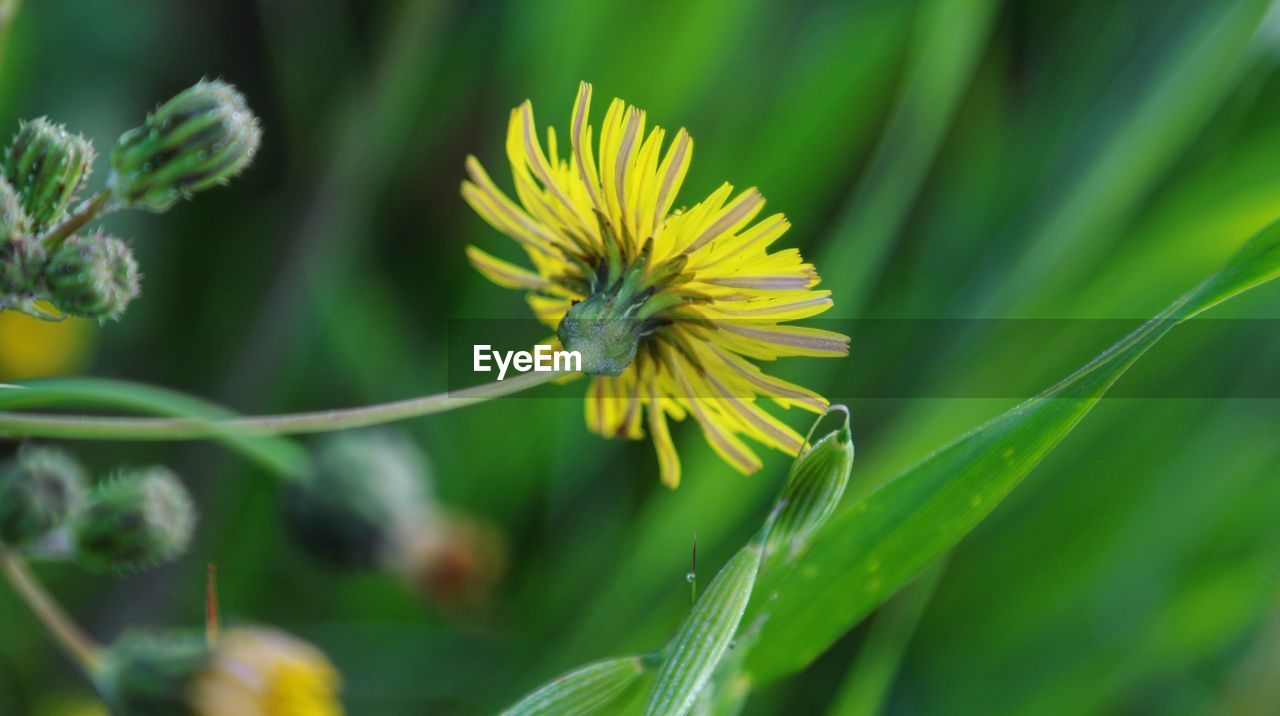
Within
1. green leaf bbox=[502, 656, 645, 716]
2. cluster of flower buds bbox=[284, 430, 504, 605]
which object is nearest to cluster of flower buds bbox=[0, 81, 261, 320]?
green leaf bbox=[502, 656, 645, 716]

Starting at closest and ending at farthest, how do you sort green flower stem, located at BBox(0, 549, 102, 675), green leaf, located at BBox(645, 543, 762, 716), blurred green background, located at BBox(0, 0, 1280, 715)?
green leaf, located at BBox(645, 543, 762, 716)
green flower stem, located at BBox(0, 549, 102, 675)
blurred green background, located at BBox(0, 0, 1280, 715)

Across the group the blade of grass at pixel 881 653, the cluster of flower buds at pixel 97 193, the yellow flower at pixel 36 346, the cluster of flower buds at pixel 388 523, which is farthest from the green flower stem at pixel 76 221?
the yellow flower at pixel 36 346

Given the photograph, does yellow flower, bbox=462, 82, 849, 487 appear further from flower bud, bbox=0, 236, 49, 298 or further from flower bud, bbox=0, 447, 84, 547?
flower bud, bbox=0, 447, 84, 547

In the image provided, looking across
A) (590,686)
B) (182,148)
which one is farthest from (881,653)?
(182,148)

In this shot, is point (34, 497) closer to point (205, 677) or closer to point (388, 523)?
Answer: point (205, 677)

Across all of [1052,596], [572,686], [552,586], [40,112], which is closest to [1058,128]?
[1052,596]

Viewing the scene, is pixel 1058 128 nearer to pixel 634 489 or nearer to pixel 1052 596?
pixel 1052 596
